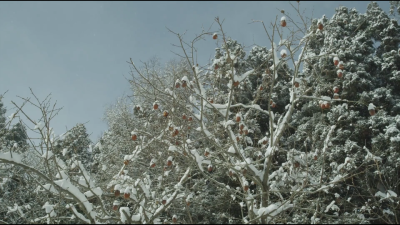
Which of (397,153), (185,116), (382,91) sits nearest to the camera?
(185,116)

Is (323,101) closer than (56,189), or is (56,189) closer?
(56,189)

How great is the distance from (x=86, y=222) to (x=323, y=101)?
4090 mm

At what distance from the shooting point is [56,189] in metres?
4.00

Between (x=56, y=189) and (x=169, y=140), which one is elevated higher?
(x=169, y=140)

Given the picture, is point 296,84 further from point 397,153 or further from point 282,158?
point 282,158

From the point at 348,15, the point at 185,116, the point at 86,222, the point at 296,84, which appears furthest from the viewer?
the point at 348,15

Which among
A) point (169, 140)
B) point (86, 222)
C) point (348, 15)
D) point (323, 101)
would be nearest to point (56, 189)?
point (86, 222)

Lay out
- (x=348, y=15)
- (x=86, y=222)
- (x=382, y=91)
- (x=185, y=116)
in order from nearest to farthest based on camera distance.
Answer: (x=86, y=222), (x=185, y=116), (x=382, y=91), (x=348, y=15)

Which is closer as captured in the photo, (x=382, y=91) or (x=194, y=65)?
(x=194, y=65)

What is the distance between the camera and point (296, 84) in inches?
203

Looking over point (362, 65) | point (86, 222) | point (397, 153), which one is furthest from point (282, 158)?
point (86, 222)

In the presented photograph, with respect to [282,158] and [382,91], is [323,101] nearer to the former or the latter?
[282,158]

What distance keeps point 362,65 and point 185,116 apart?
943cm

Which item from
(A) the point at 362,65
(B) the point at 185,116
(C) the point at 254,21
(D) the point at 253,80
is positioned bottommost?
(B) the point at 185,116
